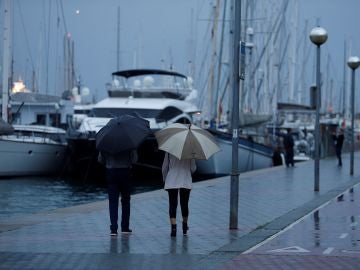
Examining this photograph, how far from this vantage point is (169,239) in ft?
42.9

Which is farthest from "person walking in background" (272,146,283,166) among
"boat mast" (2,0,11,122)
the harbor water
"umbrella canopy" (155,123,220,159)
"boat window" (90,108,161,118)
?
"umbrella canopy" (155,123,220,159)

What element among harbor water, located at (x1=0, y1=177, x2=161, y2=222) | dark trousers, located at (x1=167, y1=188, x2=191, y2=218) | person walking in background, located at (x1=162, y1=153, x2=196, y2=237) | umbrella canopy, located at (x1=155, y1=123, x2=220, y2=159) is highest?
umbrella canopy, located at (x1=155, y1=123, x2=220, y2=159)

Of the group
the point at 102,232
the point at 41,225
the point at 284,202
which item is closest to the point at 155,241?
the point at 102,232

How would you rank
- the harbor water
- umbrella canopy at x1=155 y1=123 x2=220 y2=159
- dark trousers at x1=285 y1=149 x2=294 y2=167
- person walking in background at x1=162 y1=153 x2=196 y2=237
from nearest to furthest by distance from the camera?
umbrella canopy at x1=155 y1=123 x2=220 y2=159 < person walking in background at x1=162 y1=153 x2=196 y2=237 < the harbor water < dark trousers at x1=285 y1=149 x2=294 y2=167

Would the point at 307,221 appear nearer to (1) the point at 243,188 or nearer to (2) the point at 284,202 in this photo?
(2) the point at 284,202

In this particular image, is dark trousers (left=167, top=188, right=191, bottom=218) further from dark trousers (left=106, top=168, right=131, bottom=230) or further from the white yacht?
the white yacht

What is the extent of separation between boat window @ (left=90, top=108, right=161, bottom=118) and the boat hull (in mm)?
2351

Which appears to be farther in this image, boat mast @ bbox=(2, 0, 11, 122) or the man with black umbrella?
boat mast @ bbox=(2, 0, 11, 122)

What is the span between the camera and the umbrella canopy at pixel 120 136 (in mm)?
12961

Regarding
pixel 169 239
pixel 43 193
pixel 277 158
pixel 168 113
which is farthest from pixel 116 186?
pixel 277 158

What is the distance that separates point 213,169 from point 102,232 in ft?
79.3

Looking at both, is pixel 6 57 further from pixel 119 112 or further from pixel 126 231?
pixel 126 231

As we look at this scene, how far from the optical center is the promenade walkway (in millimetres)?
10922

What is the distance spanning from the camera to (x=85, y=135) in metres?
38.3
